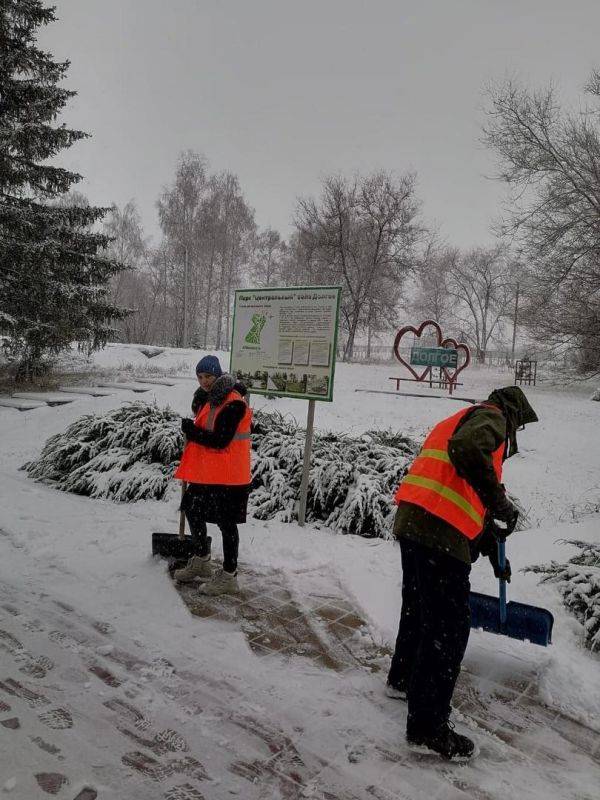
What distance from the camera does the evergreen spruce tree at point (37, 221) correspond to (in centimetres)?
1293

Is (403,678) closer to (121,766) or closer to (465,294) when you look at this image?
(121,766)

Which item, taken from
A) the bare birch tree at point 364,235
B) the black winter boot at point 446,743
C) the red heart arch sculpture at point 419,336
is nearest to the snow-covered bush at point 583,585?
the black winter boot at point 446,743

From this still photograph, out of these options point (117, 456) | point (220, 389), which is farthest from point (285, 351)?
point (117, 456)

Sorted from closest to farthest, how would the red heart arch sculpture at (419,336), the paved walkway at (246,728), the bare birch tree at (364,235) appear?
the paved walkway at (246,728), the red heart arch sculpture at (419,336), the bare birch tree at (364,235)

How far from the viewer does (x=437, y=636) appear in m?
2.59

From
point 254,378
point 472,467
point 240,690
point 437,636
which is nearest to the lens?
point 472,467

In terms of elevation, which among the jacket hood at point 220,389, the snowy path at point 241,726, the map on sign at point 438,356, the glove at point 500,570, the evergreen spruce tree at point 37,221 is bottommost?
the snowy path at point 241,726

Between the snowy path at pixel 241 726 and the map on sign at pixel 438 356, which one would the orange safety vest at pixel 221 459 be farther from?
the map on sign at pixel 438 356

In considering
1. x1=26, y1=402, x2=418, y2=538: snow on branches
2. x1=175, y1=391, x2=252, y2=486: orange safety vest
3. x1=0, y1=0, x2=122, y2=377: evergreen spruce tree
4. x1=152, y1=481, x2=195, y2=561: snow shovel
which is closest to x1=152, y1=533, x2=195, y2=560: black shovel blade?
x1=152, y1=481, x2=195, y2=561: snow shovel

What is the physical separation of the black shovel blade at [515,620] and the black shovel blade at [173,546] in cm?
233

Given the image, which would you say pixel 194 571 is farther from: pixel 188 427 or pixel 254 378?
pixel 254 378

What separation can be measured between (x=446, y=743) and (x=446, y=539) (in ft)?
3.05

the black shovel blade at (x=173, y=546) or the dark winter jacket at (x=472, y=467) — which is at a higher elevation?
the dark winter jacket at (x=472, y=467)

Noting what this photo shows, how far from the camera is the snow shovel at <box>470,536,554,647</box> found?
3209 millimetres
